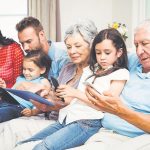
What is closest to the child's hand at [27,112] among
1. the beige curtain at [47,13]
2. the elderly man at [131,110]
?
the elderly man at [131,110]

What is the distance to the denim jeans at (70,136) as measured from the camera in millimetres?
1680

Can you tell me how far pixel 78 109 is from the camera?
5.94ft

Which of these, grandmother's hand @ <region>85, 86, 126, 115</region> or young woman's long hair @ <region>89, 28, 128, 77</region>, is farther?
young woman's long hair @ <region>89, 28, 128, 77</region>

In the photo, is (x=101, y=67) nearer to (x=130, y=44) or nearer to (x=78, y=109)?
(x=78, y=109)

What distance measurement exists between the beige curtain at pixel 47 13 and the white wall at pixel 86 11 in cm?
15

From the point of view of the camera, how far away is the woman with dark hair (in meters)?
2.52

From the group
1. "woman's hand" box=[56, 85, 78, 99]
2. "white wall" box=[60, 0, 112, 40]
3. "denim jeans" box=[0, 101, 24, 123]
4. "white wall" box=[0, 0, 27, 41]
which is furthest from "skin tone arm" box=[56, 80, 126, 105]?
"white wall" box=[0, 0, 27, 41]

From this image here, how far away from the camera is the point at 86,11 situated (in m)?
4.59

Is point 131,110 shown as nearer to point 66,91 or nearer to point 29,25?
point 66,91

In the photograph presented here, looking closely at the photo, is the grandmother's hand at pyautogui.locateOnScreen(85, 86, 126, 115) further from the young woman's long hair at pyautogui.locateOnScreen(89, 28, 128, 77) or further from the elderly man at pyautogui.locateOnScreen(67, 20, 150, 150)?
the young woman's long hair at pyautogui.locateOnScreen(89, 28, 128, 77)

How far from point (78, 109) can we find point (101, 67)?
30 centimetres

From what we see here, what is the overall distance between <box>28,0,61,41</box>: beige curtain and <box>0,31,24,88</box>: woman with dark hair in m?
1.84

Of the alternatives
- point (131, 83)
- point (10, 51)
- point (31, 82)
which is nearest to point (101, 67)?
point (131, 83)

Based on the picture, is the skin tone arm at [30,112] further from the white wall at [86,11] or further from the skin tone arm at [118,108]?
the white wall at [86,11]
